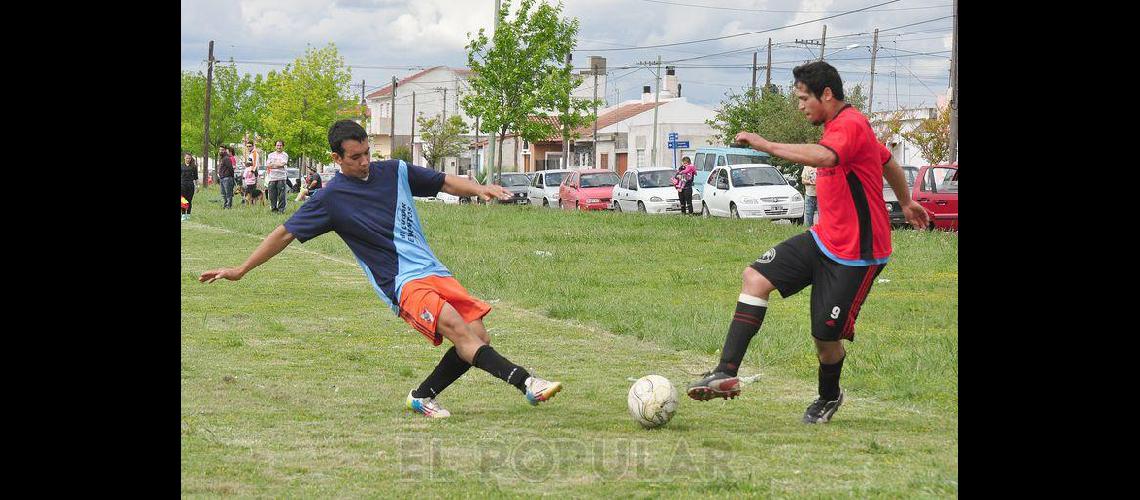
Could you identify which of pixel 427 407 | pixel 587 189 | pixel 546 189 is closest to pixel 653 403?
pixel 427 407

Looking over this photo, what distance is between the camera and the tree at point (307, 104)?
5128 cm

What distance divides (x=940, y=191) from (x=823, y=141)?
65.7ft

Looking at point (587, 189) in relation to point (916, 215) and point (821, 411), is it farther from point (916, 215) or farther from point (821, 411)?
point (821, 411)

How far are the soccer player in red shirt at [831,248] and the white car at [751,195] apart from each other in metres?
23.4

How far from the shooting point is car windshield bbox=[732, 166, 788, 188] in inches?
1224

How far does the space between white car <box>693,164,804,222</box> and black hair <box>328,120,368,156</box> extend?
23.5m

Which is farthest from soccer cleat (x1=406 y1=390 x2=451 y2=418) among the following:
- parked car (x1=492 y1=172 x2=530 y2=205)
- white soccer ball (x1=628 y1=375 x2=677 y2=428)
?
parked car (x1=492 y1=172 x2=530 y2=205)

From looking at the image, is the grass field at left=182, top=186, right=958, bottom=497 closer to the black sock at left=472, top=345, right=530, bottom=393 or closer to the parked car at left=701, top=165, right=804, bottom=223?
the black sock at left=472, top=345, right=530, bottom=393

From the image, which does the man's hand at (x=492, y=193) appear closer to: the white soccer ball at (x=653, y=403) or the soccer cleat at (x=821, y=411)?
the white soccer ball at (x=653, y=403)

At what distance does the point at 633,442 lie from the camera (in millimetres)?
6277

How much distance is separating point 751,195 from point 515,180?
20507 millimetres

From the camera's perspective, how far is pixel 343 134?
6.90 metres
